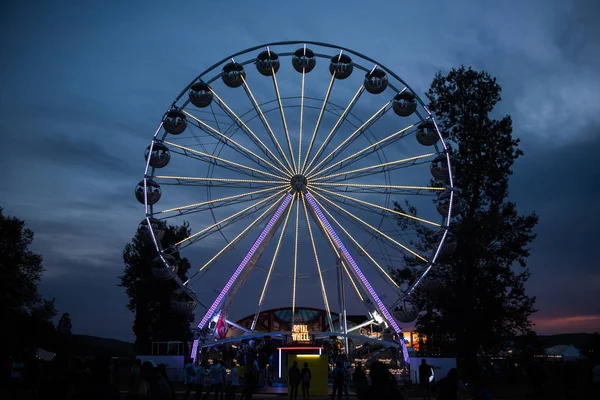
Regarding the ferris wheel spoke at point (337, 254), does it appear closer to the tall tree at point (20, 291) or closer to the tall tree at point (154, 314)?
the tall tree at point (20, 291)

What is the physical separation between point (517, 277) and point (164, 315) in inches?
1182

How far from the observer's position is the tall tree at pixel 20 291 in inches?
1419

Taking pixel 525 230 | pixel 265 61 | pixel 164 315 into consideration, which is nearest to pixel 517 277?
pixel 525 230

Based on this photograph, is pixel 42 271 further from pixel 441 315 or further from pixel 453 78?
pixel 453 78

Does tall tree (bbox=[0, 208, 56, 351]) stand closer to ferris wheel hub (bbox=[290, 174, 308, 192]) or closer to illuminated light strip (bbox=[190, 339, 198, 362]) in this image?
illuminated light strip (bbox=[190, 339, 198, 362])

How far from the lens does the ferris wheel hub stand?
29.8m

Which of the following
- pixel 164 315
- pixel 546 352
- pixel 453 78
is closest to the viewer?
pixel 453 78

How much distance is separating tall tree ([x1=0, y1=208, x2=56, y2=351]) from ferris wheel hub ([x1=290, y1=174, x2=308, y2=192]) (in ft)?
59.2

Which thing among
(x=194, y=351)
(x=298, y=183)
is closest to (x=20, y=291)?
(x=194, y=351)

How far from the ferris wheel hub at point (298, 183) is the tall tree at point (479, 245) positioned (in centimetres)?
752

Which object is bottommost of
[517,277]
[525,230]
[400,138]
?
[517,277]

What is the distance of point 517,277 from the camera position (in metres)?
34.7

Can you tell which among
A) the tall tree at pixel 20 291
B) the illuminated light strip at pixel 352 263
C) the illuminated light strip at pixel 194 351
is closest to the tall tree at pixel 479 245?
the illuminated light strip at pixel 352 263

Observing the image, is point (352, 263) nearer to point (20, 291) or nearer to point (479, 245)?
point (479, 245)
